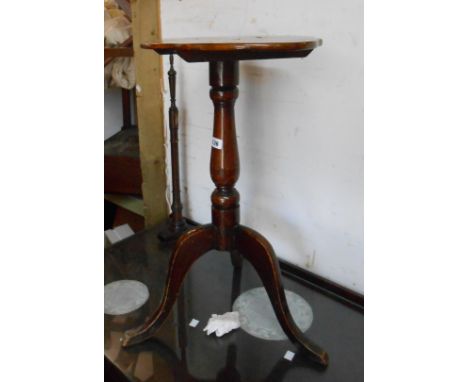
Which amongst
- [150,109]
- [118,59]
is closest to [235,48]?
[150,109]

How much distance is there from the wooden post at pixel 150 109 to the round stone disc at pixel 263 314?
30.7 inches

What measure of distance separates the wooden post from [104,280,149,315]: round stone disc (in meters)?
0.57

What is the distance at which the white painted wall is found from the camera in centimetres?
133

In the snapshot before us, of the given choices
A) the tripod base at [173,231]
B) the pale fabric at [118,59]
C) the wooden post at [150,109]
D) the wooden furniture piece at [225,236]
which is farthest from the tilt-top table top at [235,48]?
the pale fabric at [118,59]

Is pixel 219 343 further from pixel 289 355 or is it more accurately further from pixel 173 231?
pixel 173 231

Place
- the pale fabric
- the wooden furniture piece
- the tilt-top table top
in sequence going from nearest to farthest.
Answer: the tilt-top table top
the wooden furniture piece
the pale fabric

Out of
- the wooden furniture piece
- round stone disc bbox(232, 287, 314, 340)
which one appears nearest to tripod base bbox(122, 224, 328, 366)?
the wooden furniture piece

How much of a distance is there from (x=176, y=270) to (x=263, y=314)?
34cm

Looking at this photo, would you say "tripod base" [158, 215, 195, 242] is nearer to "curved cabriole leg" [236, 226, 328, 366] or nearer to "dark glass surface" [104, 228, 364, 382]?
"dark glass surface" [104, 228, 364, 382]

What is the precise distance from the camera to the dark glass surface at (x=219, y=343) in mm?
1188

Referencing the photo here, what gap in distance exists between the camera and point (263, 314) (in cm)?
141
